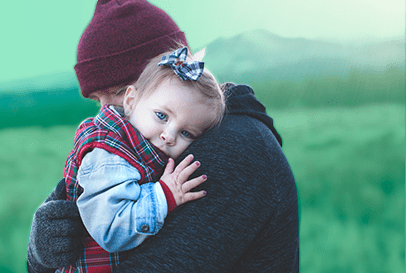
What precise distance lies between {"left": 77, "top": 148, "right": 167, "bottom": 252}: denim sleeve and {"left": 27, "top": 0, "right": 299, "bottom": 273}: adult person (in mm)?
47

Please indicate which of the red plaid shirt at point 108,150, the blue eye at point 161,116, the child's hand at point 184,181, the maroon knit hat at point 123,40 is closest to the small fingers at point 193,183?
the child's hand at point 184,181

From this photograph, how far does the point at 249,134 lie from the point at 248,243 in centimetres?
31

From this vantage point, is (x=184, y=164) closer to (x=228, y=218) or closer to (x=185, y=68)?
(x=228, y=218)

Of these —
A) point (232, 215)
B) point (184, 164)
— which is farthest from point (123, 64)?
point (232, 215)

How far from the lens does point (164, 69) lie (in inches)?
47.0

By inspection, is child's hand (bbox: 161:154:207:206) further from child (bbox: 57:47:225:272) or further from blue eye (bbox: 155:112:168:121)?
blue eye (bbox: 155:112:168:121)

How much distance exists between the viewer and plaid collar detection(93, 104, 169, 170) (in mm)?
1094

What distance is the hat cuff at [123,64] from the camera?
4.75 ft

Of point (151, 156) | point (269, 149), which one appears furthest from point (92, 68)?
point (269, 149)

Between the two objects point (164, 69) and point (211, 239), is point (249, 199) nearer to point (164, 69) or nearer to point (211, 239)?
point (211, 239)

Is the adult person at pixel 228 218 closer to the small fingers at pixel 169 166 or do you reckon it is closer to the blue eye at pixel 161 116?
the small fingers at pixel 169 166

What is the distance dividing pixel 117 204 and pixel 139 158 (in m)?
0.17

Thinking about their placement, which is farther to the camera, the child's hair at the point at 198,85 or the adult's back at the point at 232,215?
the child's hair at the point at 198,85

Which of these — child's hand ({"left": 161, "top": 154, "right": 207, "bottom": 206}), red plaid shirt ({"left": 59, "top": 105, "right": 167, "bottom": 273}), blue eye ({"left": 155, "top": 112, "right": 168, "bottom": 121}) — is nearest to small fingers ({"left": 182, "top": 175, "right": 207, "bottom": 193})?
child's hand ({"left": 161, "top": 154, "right": 207, "bottom": 206})
